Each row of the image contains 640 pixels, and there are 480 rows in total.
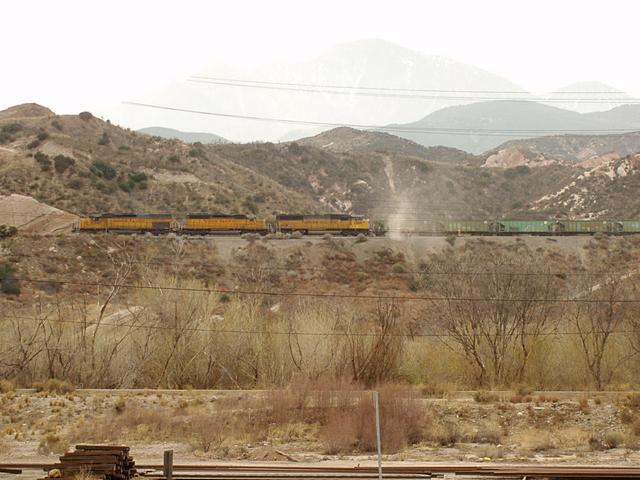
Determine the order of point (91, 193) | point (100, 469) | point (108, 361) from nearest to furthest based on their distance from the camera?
1. point (100, 469)
2. point (108, 361)
3. point (91, 193)

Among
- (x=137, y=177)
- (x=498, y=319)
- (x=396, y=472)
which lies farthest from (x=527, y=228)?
(x=396, y=472)

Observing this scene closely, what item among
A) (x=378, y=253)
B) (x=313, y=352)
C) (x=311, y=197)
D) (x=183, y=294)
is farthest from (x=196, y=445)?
(x=311, y=197)

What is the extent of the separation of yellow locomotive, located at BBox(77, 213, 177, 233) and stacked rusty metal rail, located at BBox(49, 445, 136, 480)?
2274 inches

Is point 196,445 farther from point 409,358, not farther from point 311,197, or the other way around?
point 311,197

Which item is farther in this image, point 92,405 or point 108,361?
point 108,361

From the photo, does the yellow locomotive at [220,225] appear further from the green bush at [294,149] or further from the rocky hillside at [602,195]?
A: the green bush at [294,149]

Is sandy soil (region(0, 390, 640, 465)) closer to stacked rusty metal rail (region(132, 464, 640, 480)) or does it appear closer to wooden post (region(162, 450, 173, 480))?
stacked rusty metal rail (region(132, 464, 640, 480))

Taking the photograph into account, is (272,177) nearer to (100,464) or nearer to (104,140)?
(104,140)

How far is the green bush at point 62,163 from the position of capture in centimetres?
9243

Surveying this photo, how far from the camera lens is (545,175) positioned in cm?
13425

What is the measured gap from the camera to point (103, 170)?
316 feet

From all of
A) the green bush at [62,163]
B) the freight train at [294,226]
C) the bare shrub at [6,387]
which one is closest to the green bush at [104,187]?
the green bush at [62,163]

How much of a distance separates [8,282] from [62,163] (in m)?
37.2

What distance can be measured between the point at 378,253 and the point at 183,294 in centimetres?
3066
